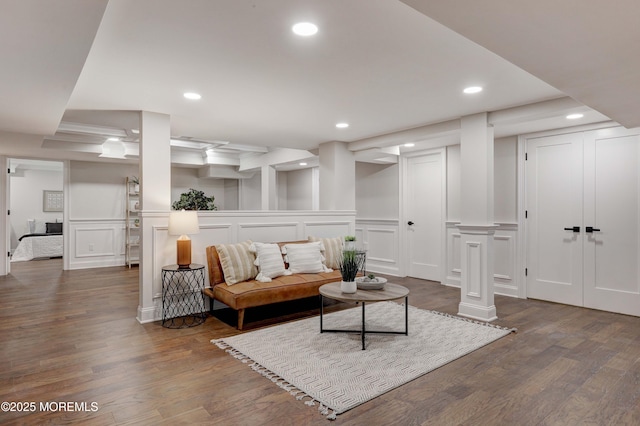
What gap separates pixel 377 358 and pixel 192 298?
7.51 feet

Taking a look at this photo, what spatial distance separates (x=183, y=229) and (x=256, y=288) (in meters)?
0.96

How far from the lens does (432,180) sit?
6.07 m

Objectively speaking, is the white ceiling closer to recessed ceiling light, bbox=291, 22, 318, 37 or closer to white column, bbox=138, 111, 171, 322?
recessed ceiling light, bbox=291, 22, 318, 37

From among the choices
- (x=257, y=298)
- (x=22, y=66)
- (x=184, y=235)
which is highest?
(x=22, y=66)

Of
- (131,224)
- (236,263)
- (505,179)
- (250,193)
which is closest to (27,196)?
(131,224)

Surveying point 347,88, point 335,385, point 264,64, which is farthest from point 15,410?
point 347,88

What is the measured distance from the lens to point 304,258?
4340mm

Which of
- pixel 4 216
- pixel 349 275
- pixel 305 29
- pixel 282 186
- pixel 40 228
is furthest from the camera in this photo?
pixel 40 228

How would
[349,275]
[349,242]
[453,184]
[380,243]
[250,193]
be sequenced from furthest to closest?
[250,193]
[380,243]
[453,184]
[349,242]
[349,275]

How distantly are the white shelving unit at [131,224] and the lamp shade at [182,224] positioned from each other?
4.39 m

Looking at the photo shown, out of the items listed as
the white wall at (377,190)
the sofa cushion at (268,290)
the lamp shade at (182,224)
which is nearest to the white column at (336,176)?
the white wall at (377,190)

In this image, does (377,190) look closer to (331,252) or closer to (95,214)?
(331,252)

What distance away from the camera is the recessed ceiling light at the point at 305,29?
207cm

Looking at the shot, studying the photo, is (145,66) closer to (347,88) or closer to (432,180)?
(347,88)
